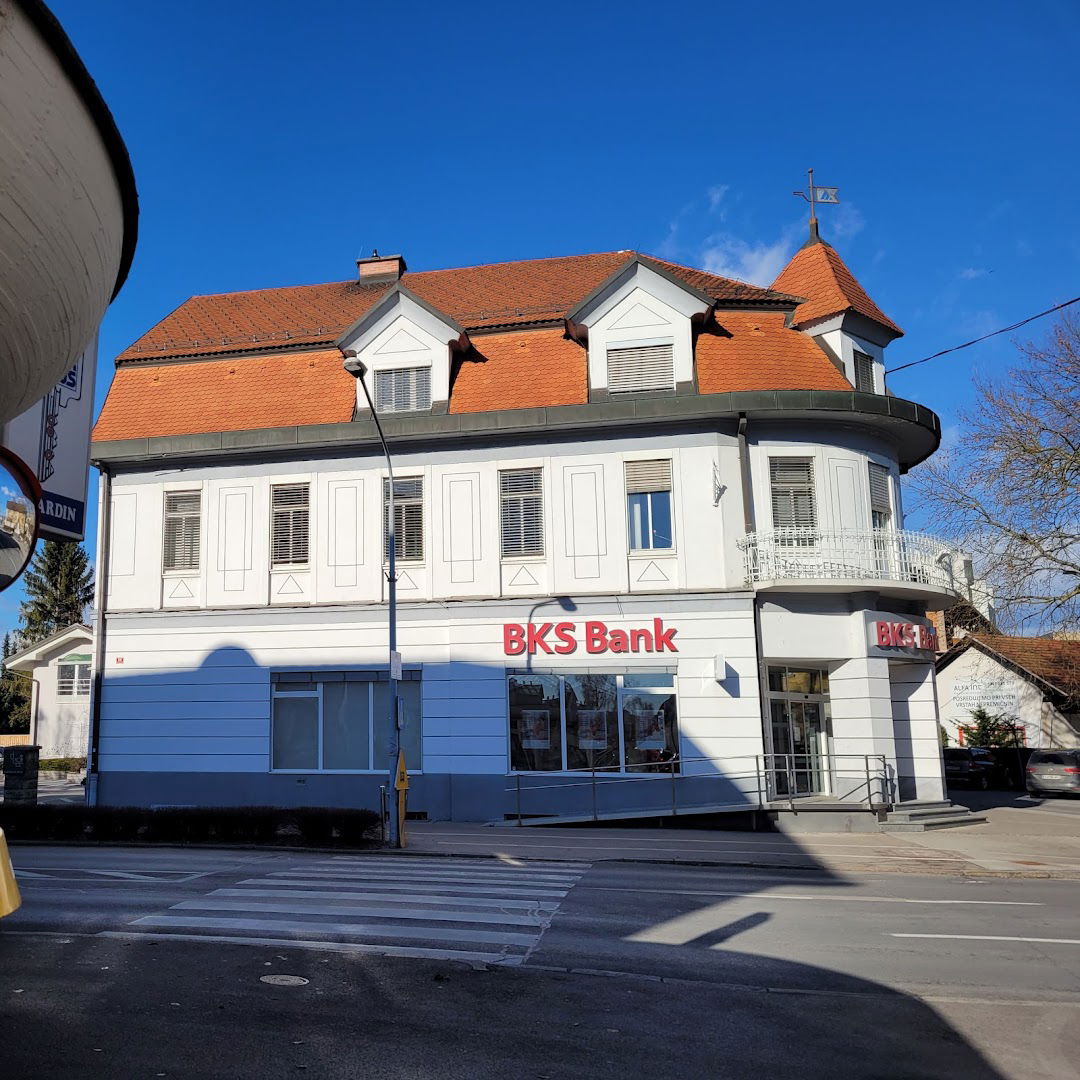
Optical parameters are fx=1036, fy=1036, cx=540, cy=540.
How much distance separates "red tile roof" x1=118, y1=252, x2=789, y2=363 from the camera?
24562 millimetres

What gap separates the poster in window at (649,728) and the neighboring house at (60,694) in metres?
29.6

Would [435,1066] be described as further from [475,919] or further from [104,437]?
[104,437]

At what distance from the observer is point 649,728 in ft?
68.6

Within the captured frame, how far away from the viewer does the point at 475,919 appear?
1034 cm

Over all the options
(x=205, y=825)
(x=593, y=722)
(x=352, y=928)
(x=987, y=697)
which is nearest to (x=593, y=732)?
(x=593, y=722)

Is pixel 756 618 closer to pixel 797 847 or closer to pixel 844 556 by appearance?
pixel 844 556

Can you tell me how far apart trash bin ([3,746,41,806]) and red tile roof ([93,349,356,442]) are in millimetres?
6985

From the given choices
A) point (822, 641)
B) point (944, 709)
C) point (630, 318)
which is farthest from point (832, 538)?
point (944, 709)

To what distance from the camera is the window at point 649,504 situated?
2145cm

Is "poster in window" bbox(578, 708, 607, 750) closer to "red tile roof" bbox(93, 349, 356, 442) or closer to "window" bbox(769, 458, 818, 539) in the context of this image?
"window" bbox(769, 458, 818, 539)

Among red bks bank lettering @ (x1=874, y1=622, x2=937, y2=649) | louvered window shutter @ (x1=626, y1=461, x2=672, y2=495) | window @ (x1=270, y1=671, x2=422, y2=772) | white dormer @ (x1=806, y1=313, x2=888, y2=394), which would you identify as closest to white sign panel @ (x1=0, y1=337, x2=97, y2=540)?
window @ (x1=270, y1=671, x2=422, y2=772)

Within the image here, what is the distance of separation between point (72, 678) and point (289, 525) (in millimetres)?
25425

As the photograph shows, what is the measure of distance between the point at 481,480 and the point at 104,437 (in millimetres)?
8963

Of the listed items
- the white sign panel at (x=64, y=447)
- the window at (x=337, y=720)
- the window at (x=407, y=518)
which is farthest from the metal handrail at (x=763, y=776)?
the white sign panel at (x=64, y=447)
